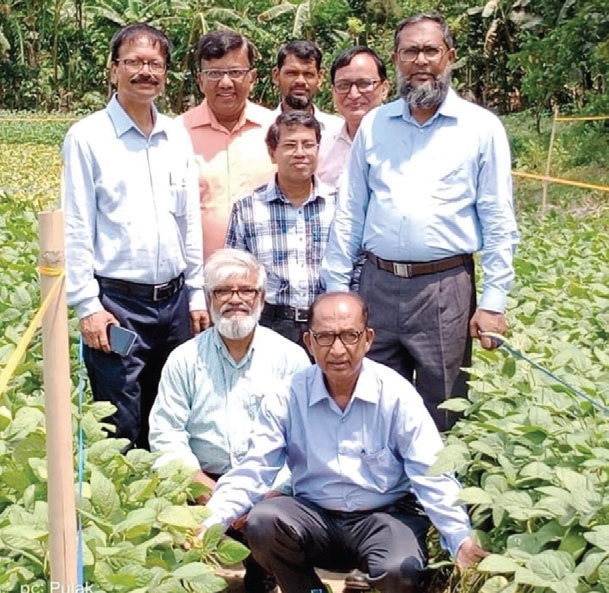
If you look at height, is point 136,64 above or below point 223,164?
above

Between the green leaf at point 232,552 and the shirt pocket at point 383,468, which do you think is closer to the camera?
the green leaf at point 232,552

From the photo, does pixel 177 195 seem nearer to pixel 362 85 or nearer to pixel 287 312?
pixel 287 312

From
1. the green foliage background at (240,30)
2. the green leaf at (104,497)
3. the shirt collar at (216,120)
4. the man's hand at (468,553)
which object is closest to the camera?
the green leaf at (104,497)

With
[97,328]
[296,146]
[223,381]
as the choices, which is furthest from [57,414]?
[296,146]

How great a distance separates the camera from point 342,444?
10.8ft

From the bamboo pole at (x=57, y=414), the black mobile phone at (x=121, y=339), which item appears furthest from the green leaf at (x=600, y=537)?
the black mobile phone at (x=121, y=339)

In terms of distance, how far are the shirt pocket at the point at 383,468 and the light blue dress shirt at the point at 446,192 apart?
691 millimetres

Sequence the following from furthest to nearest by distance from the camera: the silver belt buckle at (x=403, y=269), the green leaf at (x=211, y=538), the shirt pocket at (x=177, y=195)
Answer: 1. the shirt pocket at (x=177, y=195)
2. the silver belt buckle at (x=403, y=269)
3. the green leaf at (x=211, y=538)

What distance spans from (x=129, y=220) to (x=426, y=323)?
1.12 metres

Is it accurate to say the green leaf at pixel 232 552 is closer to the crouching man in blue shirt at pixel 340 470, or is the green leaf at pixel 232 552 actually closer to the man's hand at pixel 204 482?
the crouching man in blue shirt at pixel 340 470

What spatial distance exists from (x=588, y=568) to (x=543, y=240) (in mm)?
4488

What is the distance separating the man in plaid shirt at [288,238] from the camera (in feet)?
13.1

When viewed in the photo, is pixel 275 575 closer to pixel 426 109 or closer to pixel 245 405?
pixel 245 405

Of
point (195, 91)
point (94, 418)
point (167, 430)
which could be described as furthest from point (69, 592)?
point (195, 91)
